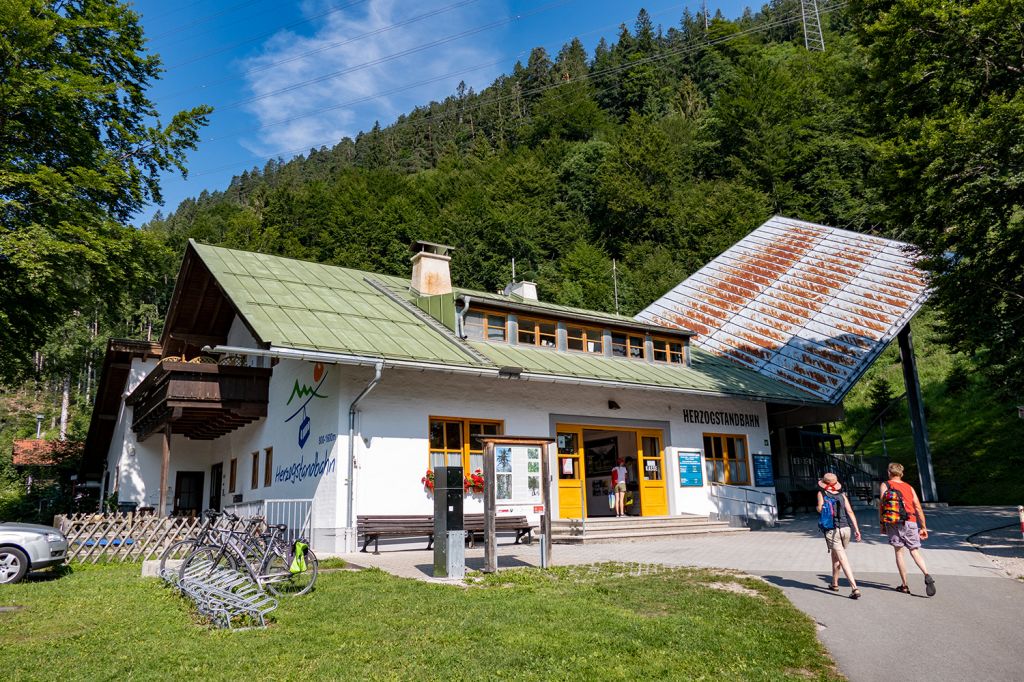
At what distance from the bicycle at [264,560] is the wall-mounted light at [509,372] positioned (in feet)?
23.1

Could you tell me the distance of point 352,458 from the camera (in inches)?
559

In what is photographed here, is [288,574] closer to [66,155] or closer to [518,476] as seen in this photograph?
[518,476]

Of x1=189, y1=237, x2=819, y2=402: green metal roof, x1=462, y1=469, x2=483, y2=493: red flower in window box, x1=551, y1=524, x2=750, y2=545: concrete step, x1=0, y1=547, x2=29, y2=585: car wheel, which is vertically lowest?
x1=551, y1=524, x2=750, y2=545: concrete step

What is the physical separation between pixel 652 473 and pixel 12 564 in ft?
47.2

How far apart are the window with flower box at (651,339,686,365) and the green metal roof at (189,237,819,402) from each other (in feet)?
1.33

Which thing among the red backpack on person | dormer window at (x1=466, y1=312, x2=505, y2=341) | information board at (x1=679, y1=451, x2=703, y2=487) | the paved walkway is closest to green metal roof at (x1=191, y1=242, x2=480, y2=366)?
dormer window at (x1=466, y1=312, x2=505, y2=341)

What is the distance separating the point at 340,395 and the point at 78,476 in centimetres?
2451

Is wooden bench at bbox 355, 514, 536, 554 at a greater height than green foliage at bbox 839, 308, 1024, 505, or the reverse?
green foliage at bbox 839, 308, 1024, 505

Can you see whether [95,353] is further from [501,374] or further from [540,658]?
[540,658]

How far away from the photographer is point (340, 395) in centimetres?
1442

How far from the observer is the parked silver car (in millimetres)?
10250

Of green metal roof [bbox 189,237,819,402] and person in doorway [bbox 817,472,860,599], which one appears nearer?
person in doorway [bbox 817,472,860,599]

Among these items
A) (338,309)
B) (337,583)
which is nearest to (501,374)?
(338,309)

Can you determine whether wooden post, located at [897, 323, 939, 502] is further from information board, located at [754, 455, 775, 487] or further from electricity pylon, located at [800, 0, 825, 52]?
electricity pylon, located at [800, 0, 825, 52]
